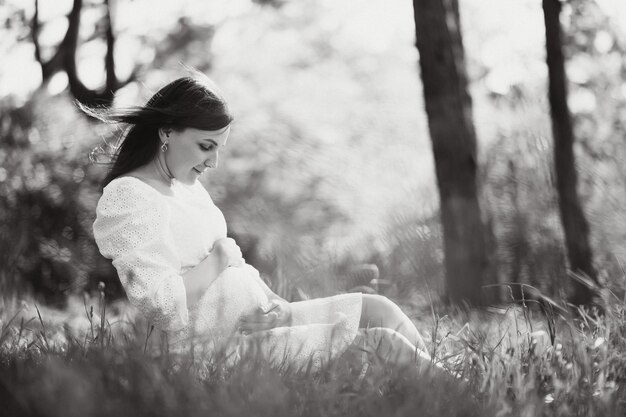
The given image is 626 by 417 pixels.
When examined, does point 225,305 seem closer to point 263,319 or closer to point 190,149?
point 263,319

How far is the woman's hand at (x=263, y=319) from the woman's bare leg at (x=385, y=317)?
0.32 metres

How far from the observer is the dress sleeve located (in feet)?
8.55

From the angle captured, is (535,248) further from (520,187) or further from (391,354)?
(391,354)

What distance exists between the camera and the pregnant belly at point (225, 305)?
8.91ft

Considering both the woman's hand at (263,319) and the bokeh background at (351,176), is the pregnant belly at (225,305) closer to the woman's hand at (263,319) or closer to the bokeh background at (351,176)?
the woman's hand at (263,319)

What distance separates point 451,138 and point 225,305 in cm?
252

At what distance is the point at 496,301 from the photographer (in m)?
4.88

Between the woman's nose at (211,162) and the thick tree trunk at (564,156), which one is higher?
the woman's nose at (211,162)

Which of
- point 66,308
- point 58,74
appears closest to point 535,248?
point 66,308

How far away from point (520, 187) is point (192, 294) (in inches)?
178

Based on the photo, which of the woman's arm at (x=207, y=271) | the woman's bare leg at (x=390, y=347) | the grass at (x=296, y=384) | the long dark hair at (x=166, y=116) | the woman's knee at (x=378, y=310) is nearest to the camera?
the grass at (x=296, y=384)

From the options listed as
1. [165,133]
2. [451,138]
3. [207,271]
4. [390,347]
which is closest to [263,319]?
[207,271]

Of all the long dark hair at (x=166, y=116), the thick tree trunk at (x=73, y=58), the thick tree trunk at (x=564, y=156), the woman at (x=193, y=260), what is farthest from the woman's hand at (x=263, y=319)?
the thick tree trunk at (x=73, y=58)

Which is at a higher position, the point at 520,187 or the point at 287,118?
the point at 287,118
